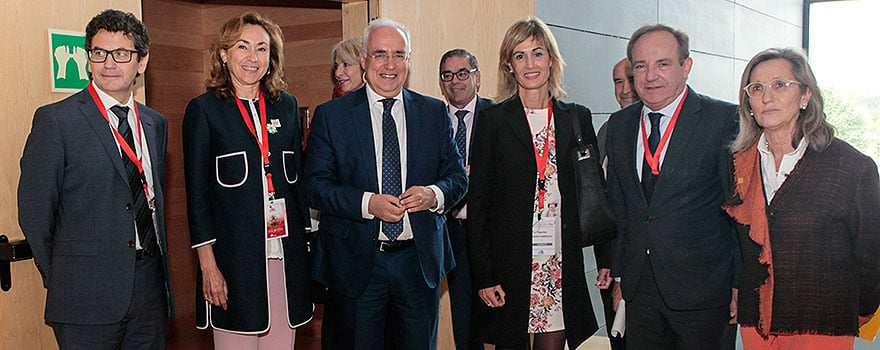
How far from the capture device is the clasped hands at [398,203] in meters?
2.65

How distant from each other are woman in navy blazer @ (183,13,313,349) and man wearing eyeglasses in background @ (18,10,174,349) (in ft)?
0.84

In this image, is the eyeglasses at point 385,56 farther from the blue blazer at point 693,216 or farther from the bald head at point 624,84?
the bald head at point 624,84

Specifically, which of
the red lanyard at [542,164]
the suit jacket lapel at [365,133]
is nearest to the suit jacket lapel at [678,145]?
the red lanyard at [542,164]

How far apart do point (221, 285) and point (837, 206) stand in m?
2.18

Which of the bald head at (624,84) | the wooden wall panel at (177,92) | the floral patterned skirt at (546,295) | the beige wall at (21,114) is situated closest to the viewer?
the beige wall at (21,114)

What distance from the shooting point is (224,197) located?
2.67m

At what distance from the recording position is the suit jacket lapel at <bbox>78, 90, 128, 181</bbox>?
233 cm

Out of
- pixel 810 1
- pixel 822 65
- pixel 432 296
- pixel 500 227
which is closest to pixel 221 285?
pixel 432 296

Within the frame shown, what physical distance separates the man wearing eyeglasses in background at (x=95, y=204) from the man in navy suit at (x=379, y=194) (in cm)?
67

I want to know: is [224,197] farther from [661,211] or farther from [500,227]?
[661,211]

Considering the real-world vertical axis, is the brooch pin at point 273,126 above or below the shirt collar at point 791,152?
above

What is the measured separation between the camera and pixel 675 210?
8.80 feet

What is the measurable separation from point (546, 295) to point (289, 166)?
46.5 inches

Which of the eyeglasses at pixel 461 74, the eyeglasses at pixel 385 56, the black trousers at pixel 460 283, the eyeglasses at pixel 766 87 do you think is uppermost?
the eyeglasses at pixel 461 74
